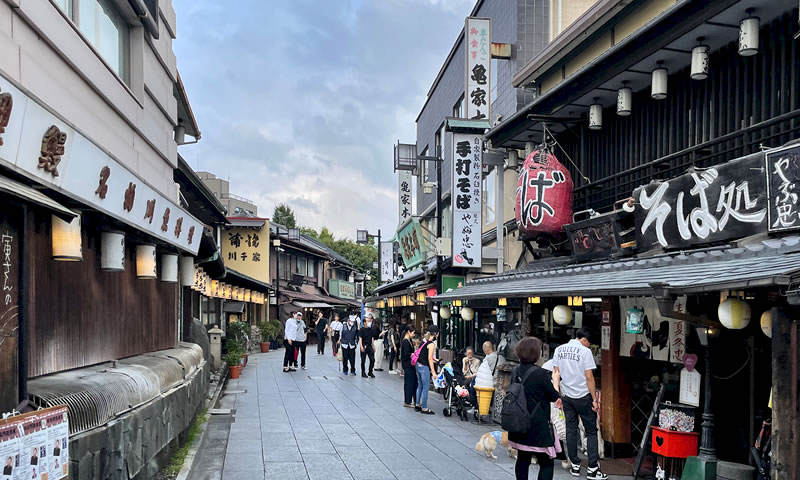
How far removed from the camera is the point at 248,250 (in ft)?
140

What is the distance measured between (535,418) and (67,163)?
5529mm

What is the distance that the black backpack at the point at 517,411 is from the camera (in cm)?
802

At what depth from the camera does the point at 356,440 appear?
12.8 m

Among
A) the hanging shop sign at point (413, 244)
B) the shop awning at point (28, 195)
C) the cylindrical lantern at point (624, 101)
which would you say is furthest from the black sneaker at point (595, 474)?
the hanging shop sign at point (413, 244)

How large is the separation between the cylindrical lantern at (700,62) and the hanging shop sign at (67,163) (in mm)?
7803

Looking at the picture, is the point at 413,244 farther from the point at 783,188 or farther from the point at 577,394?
the point at 783,188

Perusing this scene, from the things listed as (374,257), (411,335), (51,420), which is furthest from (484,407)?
(374,257)

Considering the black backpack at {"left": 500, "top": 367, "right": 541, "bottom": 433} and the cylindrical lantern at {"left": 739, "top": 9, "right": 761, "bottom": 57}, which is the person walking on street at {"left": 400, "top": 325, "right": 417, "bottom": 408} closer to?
the black backpack at {"left": 500, "top": 367, "right": 541, "bottom": 433}

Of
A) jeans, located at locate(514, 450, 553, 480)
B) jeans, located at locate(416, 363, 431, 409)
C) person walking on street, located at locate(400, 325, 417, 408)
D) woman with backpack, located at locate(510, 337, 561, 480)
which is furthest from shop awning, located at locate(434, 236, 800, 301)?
person walking on street, located at locate(400, 325, 417, 408)

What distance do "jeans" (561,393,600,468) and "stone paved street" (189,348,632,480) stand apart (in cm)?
43

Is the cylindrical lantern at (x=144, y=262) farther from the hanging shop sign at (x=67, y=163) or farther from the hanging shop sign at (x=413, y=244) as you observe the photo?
the hanging shop sign at (x=413, y=244)

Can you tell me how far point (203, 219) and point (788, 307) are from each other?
24.4m

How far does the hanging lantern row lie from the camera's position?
915cm

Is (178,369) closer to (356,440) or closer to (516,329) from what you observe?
(356,440)
